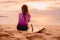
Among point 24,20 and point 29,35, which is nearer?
point 29,35

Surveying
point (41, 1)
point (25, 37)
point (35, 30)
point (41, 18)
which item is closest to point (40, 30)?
point (35, 30)

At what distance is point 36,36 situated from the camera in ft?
10.5

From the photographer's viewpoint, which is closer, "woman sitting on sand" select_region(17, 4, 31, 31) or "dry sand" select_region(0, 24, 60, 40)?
"dry sand" select_region(0, 24, 60, 40)

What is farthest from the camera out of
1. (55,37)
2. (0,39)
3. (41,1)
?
(41,1)

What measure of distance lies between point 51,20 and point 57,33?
4.00 ft

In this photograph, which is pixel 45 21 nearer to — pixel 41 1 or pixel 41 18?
pixel 41 18

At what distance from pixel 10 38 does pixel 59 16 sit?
93.0 inches

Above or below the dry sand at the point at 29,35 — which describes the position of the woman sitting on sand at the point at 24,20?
above

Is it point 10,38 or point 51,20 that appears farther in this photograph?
point 51,20

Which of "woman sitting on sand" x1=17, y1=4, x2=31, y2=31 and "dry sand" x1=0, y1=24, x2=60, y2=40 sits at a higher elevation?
"woman sitting on sand" x1=17, y1=4, x2=31, y2=31

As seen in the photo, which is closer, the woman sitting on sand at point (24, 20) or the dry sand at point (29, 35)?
the dry sand at point (29, 35)

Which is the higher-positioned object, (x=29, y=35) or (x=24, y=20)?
(x=24, y=20)

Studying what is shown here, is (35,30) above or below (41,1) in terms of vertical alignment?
below

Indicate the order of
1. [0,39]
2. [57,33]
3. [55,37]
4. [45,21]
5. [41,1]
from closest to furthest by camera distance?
[0,39] < [55,37] < [57,33] < [45,21] < [41,1]
